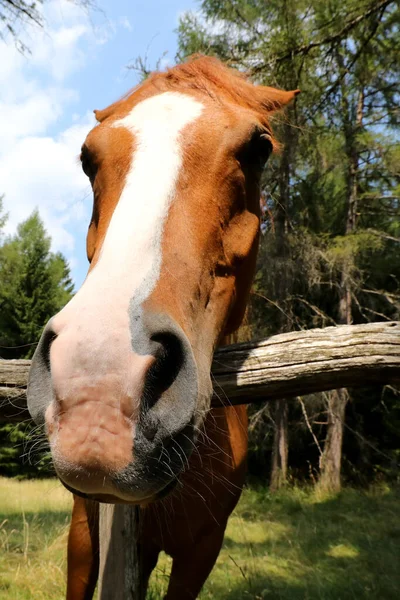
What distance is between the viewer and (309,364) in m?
1.73

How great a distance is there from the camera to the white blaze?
3.98 ft

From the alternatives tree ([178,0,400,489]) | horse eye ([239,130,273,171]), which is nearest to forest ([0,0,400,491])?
tree ([178,0,400,489])

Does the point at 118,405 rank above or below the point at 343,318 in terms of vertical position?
below

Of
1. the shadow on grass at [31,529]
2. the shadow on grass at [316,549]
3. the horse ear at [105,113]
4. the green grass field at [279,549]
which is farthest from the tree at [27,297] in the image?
the horse ear at [105,113]

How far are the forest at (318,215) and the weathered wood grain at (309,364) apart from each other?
0.72 metres

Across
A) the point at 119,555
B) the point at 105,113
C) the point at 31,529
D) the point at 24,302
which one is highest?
the point at 105,113

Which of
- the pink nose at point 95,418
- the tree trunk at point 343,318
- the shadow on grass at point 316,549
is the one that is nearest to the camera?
the pink nose at point 95,418

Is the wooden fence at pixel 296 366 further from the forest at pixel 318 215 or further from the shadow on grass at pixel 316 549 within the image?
the shadow on grass at pixel 316 549

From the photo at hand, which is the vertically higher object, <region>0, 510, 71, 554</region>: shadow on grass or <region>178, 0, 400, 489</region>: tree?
<region>178, 0, 400, 489</region>: tree

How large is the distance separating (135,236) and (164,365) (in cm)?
43

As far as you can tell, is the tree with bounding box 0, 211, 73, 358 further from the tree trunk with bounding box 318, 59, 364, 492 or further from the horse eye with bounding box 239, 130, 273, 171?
the horse eye with bounding box 239, 130, 273, 171

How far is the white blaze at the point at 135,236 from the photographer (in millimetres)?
1213

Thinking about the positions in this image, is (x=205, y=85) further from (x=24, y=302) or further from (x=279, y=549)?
(x=24, y=302)

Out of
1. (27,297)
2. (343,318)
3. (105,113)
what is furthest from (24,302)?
(105,113)
